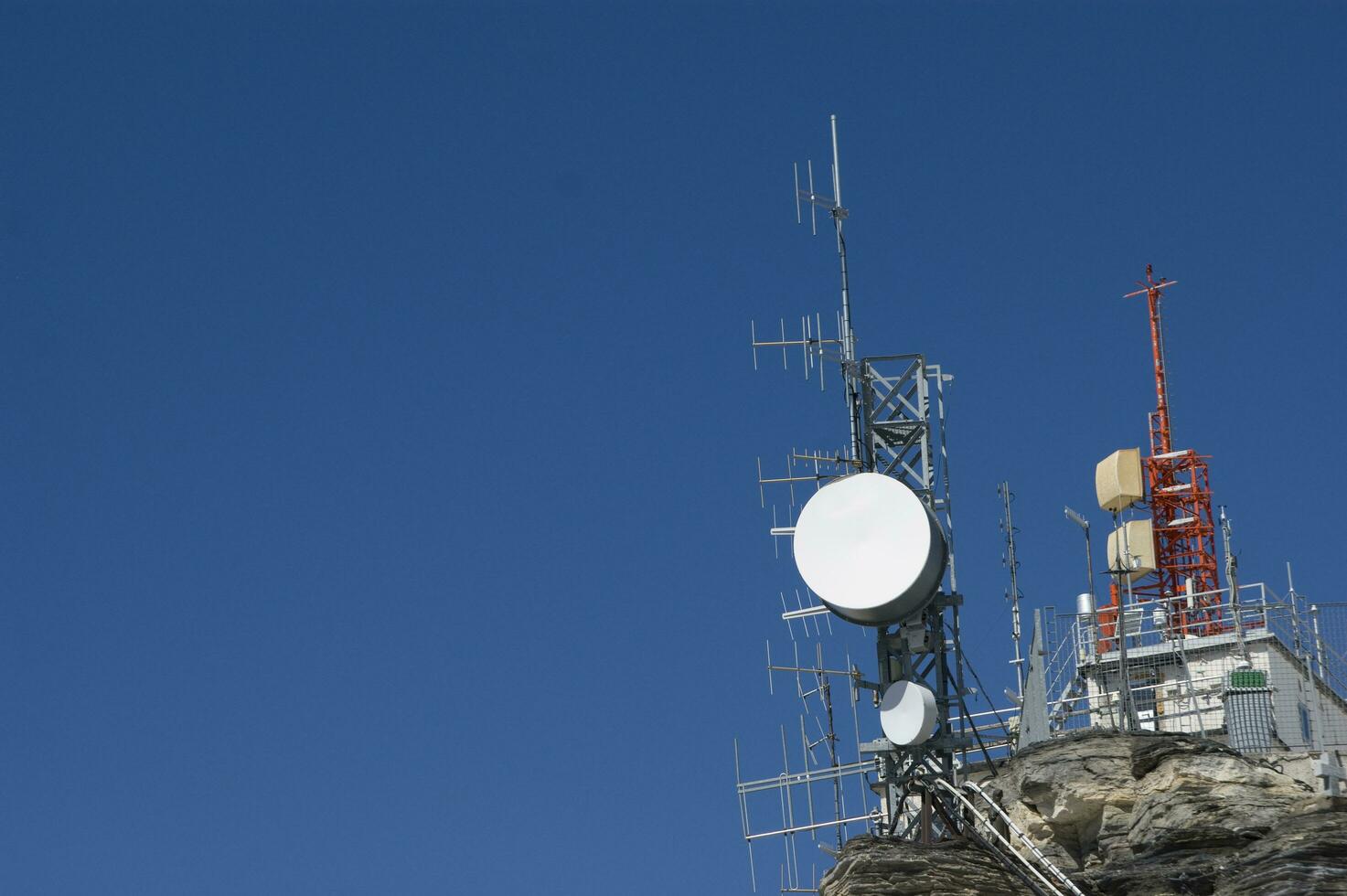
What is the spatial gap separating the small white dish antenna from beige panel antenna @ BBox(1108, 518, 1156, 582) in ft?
80.1

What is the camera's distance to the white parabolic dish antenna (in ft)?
111

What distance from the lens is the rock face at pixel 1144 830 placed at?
30.0 meters

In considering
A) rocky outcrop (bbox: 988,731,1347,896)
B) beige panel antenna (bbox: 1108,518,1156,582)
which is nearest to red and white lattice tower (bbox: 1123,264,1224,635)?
beige panel antenna (bbox: 1108,518,1156,582)

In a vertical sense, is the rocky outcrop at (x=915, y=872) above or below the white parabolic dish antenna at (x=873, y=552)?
below

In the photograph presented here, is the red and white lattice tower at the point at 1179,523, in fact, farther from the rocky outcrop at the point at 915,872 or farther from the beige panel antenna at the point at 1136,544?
the rocky outcrop at the point at 915,872

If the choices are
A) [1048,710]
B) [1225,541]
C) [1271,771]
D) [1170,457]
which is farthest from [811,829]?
[1170,457]

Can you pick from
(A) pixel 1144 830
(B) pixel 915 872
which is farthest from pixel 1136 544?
(B) pixel 915 872

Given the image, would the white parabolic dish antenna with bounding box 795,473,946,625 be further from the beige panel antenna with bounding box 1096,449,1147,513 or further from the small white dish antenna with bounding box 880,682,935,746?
the beige panel antenna with bounding box 1096,449,1147,513

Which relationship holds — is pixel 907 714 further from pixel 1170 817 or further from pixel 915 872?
pixel 1170 817

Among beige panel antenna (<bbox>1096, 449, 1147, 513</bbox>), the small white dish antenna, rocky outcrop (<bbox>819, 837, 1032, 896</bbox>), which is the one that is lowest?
rocky outcrop (<bbox>819, 837, 1032, 896</bbox>)

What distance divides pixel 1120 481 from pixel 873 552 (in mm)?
27080

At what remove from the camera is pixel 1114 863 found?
33625mm

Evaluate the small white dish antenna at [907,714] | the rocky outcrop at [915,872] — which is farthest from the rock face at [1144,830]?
the small white dish antenna at [907,714]

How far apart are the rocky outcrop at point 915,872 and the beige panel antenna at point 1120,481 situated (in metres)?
28.3
